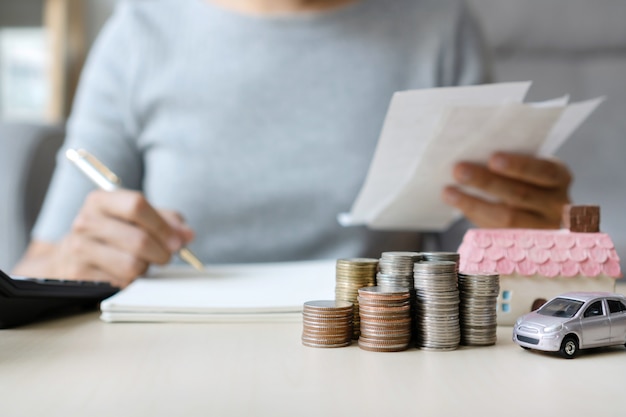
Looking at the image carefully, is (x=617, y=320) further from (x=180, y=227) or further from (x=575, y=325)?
(x=180, y=227)

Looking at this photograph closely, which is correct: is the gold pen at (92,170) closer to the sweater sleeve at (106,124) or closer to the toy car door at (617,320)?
the sweater sleeve at (106,124)

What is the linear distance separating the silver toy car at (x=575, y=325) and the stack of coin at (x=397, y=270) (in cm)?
9

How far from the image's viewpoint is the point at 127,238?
0.86 m

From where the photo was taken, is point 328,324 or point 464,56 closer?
point 328,324

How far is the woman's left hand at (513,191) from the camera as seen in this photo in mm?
843

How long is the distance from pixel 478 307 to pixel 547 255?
108 mm

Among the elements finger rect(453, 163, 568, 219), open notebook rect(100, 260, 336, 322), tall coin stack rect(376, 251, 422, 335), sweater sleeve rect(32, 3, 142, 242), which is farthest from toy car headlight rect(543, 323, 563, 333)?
sweater sleeve rect(32, 3, 142, 242)

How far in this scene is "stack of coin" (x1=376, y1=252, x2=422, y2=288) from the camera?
1.75 ft

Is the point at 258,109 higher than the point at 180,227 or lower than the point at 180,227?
higher

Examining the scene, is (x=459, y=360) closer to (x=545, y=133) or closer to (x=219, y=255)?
(x=545, y=133)

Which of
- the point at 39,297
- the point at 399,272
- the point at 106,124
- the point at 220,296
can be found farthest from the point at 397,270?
the point at 106,124

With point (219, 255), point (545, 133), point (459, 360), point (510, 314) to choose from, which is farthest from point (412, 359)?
point (219, 255)

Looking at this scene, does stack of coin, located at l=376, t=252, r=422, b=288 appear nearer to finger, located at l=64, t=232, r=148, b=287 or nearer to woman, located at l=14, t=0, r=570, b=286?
finger, located at l=64, t=232, r=148, b=287

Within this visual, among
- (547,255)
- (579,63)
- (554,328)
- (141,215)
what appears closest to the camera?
(554,328)
